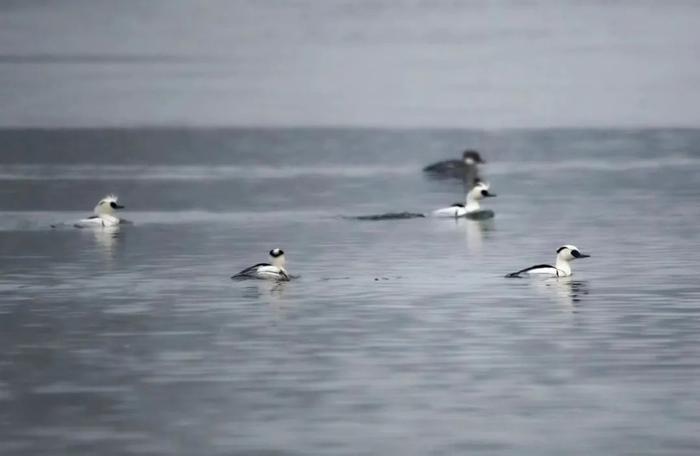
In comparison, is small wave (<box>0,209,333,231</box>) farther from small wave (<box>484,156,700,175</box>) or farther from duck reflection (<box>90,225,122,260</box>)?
small wave (<box>484,156,700,175</box>)

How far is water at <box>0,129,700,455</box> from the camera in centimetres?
1795

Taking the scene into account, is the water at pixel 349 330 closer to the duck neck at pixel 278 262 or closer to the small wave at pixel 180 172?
the duck neck at pixel 278 262

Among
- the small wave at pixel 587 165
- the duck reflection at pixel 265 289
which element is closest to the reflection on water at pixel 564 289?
the duck reflection at pixel 265 289

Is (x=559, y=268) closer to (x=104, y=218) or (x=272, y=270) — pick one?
(x=272, y=270)

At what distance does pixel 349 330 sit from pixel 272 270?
5.06 m

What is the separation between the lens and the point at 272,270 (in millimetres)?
28719

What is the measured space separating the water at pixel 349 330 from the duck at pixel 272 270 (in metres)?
0.18

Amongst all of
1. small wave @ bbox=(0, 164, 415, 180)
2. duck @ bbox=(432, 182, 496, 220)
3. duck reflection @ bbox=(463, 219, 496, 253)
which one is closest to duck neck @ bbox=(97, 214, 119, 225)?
duck reflection @ bbox=(463, 219, 496, 253)

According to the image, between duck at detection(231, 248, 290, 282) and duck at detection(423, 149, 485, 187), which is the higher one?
duck at detection(423, 149, 485, 187)

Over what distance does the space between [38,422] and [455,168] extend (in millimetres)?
45156

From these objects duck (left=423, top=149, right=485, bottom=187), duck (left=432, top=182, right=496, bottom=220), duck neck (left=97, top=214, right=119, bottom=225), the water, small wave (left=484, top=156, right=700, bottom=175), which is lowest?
the water

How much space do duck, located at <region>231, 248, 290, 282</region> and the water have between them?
18cm

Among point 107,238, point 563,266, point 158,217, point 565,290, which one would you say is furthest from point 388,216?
point 565,290

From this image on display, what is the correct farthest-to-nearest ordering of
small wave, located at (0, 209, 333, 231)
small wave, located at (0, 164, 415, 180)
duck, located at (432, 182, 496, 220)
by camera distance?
small wave, located at (0, 164, 415, 180) → duck, located at (432, 182, 496, 220) → small wave, located at (0, 209, 333, 231)
